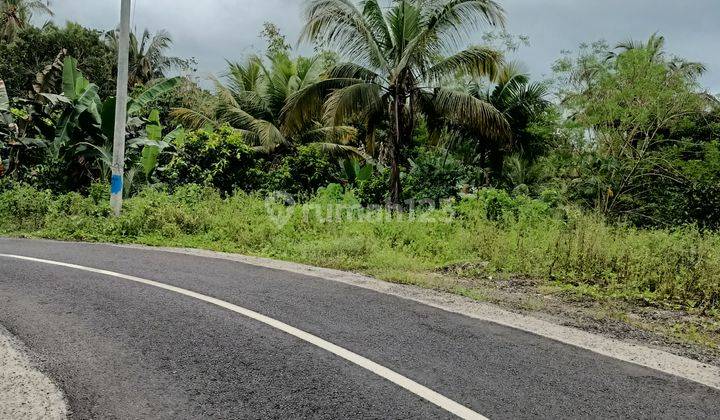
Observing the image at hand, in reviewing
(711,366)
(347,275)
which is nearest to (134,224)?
(347,275)

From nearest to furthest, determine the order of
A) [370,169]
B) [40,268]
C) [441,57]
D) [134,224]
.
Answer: [40,268] → [134,224] → [441,57] → [370,169]

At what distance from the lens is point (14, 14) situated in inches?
1305

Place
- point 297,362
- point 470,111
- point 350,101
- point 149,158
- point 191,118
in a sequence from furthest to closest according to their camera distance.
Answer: point 191,118 < point 149,158 < point 470,111 < point 350,101 < point 297,362

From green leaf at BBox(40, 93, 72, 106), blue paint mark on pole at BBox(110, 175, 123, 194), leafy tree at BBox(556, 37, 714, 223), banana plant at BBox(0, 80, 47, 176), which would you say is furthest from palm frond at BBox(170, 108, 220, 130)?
leafy tree at BBox(556, 37, 714, 223)

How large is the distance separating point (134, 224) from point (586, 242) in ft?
31.7

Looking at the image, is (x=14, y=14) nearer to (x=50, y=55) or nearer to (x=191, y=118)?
(x=50, y=55)

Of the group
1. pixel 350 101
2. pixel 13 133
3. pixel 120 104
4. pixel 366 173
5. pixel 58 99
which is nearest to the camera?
pixel 120 104

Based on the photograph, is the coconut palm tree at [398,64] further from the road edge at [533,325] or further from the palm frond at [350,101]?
the road edge at [533,325]

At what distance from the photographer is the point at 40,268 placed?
7.78 meters

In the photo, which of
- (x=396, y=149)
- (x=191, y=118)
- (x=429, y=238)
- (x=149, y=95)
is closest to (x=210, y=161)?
(x=149, y=95)

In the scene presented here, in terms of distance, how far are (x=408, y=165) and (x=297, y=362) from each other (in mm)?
17792

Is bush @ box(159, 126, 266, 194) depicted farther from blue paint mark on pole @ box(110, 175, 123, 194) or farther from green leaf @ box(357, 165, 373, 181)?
blue paint mark on pole @ box(110, 175, 123, 194)

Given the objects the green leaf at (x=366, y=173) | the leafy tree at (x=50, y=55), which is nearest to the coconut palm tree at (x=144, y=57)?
the leafy tree at (x=50, y=55)

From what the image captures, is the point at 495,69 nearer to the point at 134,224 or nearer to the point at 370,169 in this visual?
the point at 370,169
